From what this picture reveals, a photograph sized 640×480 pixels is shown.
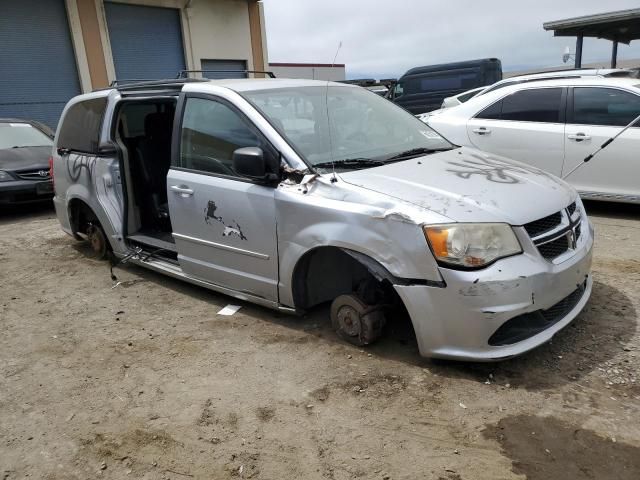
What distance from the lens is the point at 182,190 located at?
3.90m

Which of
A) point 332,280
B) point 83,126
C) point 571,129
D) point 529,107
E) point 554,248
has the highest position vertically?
point 83,126

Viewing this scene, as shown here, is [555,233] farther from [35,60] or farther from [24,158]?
[35,60]

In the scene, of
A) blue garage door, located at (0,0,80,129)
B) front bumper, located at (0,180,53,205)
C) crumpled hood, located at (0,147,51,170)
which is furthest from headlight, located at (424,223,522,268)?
blue garage door, located at (0,0,80,129)

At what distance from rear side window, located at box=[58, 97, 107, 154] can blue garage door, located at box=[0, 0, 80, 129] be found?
366 inches

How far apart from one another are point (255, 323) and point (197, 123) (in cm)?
157

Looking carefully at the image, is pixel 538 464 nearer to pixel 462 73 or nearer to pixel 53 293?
pixel 53 293

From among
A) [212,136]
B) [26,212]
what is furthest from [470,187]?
[26,212]

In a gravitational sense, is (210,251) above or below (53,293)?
above

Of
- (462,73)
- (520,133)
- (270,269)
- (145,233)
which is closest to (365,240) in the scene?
(270,269)

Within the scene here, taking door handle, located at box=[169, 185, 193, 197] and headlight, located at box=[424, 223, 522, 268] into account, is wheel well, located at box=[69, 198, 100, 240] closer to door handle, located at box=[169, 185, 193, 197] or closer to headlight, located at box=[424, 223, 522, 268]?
door handle, located at box=[169, 185, 193, 197]

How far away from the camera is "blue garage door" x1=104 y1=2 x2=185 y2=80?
47.5 ft

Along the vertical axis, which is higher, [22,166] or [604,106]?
[604,106]

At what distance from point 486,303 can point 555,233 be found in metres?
0.66

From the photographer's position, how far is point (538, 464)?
→ 227cm
